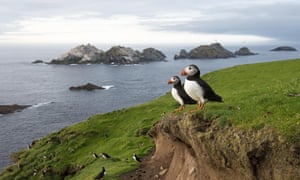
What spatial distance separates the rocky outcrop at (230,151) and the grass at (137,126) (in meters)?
0.39

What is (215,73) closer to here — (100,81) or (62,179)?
(62,179)

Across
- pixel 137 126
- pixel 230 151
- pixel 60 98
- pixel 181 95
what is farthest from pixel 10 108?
pixel 230 151

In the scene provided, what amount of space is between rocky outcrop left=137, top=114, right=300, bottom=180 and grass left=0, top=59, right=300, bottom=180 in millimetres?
389

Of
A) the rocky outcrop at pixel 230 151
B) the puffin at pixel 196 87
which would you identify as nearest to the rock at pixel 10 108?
the rocky outcrop at pixel 230 151

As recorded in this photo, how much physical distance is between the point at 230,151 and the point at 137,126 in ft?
93.4

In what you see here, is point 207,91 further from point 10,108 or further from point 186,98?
point 10,108

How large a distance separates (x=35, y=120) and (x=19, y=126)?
5964 millimetres

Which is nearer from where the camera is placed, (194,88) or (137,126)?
(194,88)

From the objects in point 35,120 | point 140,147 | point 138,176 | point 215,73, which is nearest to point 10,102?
point 35,120

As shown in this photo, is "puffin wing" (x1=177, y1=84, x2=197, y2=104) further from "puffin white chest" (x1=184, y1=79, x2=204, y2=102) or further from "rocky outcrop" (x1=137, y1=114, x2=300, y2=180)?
"puffin white chest" (x1=184, y1=79, x2=204, y2=102)

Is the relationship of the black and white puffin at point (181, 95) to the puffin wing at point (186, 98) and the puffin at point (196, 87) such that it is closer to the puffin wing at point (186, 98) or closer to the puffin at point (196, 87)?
the puffin wing at point (186, 98)

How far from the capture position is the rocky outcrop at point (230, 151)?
42.8 ft

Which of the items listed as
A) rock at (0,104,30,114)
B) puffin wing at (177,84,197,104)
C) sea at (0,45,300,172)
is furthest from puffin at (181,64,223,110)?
rock at (0,104,30,114)

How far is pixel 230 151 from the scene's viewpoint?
14500 mm
